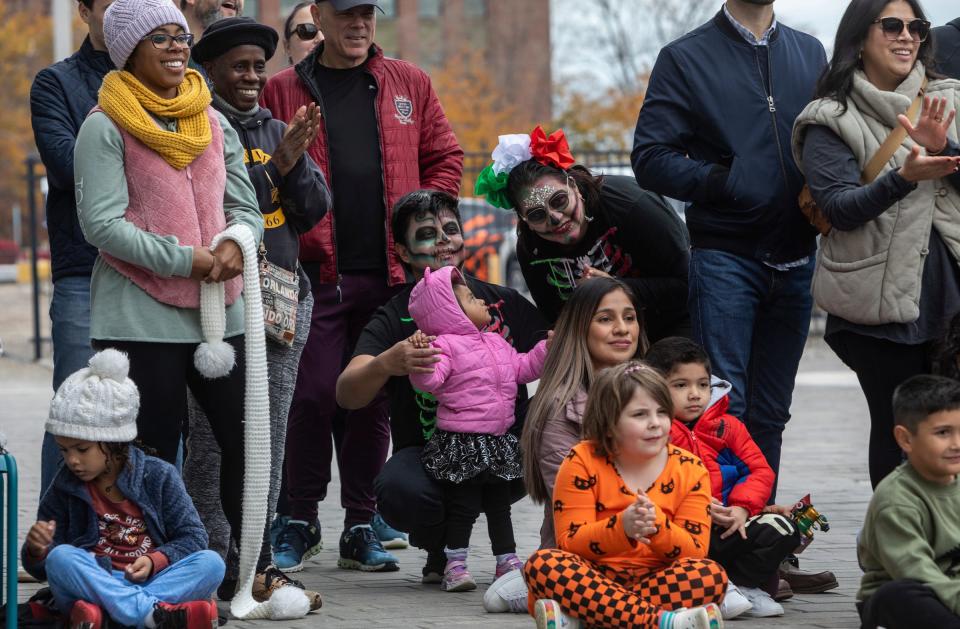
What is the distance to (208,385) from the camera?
5.04m

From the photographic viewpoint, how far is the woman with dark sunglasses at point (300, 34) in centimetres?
729

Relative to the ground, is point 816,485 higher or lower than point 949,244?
lower

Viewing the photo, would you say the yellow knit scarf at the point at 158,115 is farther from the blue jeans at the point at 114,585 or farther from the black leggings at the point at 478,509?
the black leggings at the point at 478,509

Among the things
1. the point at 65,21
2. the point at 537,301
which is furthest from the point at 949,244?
the point at 65,21

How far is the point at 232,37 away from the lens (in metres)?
5.50

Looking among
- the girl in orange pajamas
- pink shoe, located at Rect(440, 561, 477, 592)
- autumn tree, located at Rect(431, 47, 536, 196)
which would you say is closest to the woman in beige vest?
the girl in orange pajamas

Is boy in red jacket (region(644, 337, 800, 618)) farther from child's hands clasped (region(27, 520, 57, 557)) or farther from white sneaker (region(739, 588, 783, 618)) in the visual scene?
child's hands clasped (region(27, 520, 57, 557))

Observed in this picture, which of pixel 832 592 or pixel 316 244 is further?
pixel 316 244

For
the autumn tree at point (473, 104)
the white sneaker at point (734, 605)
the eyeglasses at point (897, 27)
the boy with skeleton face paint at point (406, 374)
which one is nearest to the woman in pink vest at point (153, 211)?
the boy with skeleton face paint at point (406, 374)

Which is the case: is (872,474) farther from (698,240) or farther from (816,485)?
(816,485)

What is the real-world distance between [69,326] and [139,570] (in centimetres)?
132

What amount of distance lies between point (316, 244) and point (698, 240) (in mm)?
1540

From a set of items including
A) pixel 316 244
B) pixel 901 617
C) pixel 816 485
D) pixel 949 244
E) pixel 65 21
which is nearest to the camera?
pixel 901 617

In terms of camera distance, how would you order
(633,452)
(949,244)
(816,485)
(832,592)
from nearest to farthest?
(633,452)
(949,244)
(832,592)
(816,485)
